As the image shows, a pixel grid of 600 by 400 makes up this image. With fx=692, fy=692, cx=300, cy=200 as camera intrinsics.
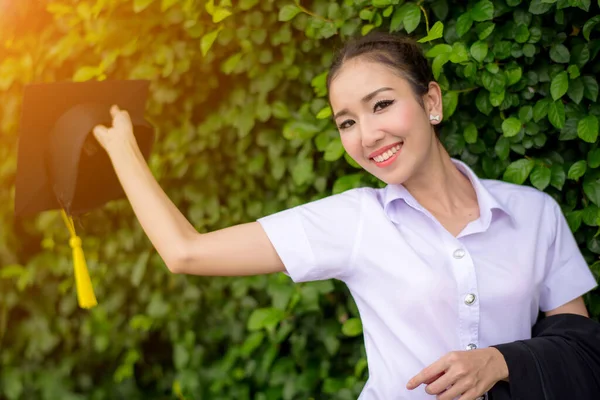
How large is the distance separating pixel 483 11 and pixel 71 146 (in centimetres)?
125

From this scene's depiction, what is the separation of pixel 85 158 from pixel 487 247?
116 centimetres

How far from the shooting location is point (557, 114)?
81.2 inches

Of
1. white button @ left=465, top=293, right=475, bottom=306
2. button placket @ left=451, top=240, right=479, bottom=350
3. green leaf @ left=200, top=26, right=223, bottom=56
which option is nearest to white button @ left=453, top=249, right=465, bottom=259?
button placket @ left=451, top=240, right=479, bottom=350

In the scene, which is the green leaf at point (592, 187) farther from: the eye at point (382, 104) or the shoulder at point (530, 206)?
the eye at point (382, 104)

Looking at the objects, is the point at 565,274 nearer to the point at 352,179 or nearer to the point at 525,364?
the point at 525,364

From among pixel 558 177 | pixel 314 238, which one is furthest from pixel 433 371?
pixel 558 177

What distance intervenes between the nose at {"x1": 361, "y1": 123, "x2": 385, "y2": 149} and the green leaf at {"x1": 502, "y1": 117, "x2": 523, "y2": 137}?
514mm

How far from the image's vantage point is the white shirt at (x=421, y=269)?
5.88 feet

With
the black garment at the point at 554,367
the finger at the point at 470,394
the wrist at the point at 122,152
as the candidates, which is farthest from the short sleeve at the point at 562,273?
the wrist at the point at 122,152

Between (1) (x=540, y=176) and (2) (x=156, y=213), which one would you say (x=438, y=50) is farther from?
(2) (x=156, y=213)

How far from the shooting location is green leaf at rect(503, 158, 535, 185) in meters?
2.13

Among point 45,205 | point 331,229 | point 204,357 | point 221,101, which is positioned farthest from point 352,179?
point 204,357

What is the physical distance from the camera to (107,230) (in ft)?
10.5

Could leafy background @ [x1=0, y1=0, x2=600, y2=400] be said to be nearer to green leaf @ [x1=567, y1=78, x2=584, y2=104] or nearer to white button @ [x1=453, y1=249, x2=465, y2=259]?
green leaf @ [x1=567, y1=78, x2=584, y2=104]
